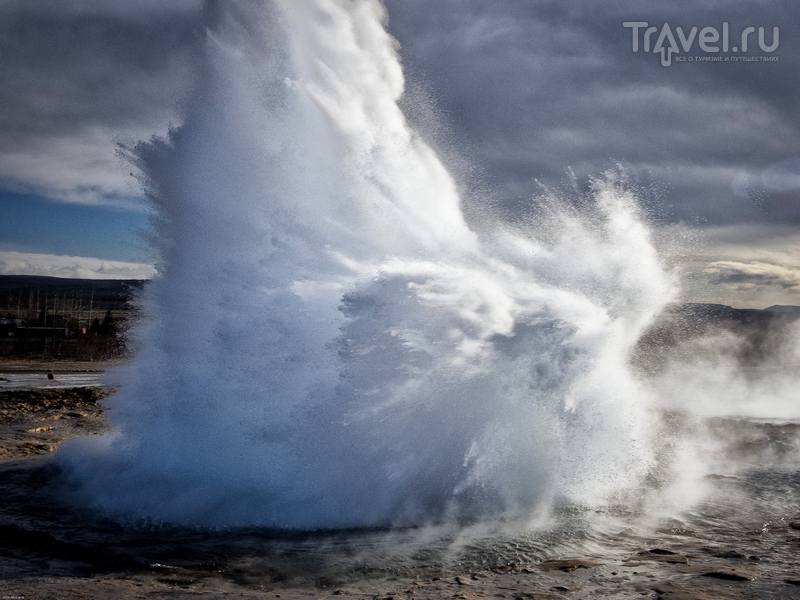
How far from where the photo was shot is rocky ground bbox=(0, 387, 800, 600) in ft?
20.8

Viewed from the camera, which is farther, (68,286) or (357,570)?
(68,286)

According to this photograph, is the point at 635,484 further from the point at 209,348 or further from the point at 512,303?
the point at 209,348

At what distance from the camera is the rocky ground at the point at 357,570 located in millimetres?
6340

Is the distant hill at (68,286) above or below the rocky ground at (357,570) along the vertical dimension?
above

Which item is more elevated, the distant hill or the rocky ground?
the distant hill

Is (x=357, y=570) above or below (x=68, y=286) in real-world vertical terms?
below

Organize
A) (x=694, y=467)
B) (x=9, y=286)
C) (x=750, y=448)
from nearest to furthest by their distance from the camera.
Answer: (x=694, y=467), (x=750, y=448), (x=9, y=286)

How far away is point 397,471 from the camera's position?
371 inches

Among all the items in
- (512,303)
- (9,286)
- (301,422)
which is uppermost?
(9,286)

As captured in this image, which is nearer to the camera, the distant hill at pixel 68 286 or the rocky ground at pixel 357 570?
the rocky ground at pixel 357 570

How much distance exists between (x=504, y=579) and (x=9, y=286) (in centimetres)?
21018

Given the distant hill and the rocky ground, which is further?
the distant hill

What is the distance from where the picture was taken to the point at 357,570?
7.14m

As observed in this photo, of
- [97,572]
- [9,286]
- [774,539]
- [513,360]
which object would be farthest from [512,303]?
[9,286]
